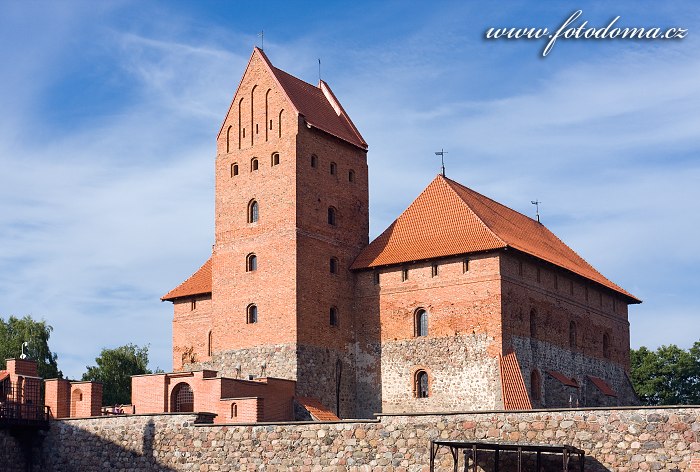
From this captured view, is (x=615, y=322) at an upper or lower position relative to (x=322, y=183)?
lower

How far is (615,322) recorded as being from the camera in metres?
46.5

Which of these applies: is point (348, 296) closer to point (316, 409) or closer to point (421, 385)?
point (421, 385)

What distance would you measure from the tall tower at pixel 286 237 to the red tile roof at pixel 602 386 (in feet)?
31.7

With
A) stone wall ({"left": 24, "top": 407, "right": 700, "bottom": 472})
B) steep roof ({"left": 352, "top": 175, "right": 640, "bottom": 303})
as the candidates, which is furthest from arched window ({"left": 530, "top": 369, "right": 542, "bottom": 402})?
stone wall ({"left": 24, "top": 407, "right": 700, "bottom": 472})

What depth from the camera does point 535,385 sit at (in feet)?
127

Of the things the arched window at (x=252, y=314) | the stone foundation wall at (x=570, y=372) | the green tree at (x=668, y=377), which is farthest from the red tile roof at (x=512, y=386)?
the green tree at (x=668, y=377)

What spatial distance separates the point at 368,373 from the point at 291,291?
4107 mm

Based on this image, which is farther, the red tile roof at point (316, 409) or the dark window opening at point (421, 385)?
the dark window opening at point (421, 385)

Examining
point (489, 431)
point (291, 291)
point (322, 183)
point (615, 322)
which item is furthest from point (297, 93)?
point (489, 431)

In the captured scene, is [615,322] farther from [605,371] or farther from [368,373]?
[368,373]

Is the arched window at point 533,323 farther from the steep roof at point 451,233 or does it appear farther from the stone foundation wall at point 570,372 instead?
the steep roof at point 451,233

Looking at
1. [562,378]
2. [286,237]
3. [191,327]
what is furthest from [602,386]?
[191,327]

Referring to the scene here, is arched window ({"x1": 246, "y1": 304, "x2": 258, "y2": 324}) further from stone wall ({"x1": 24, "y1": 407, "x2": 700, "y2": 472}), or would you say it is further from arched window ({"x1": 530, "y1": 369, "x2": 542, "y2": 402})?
arched window ({"x1": 530, "y1": 369, "x2": 542, "y2": 402})

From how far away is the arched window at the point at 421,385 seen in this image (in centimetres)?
3847
